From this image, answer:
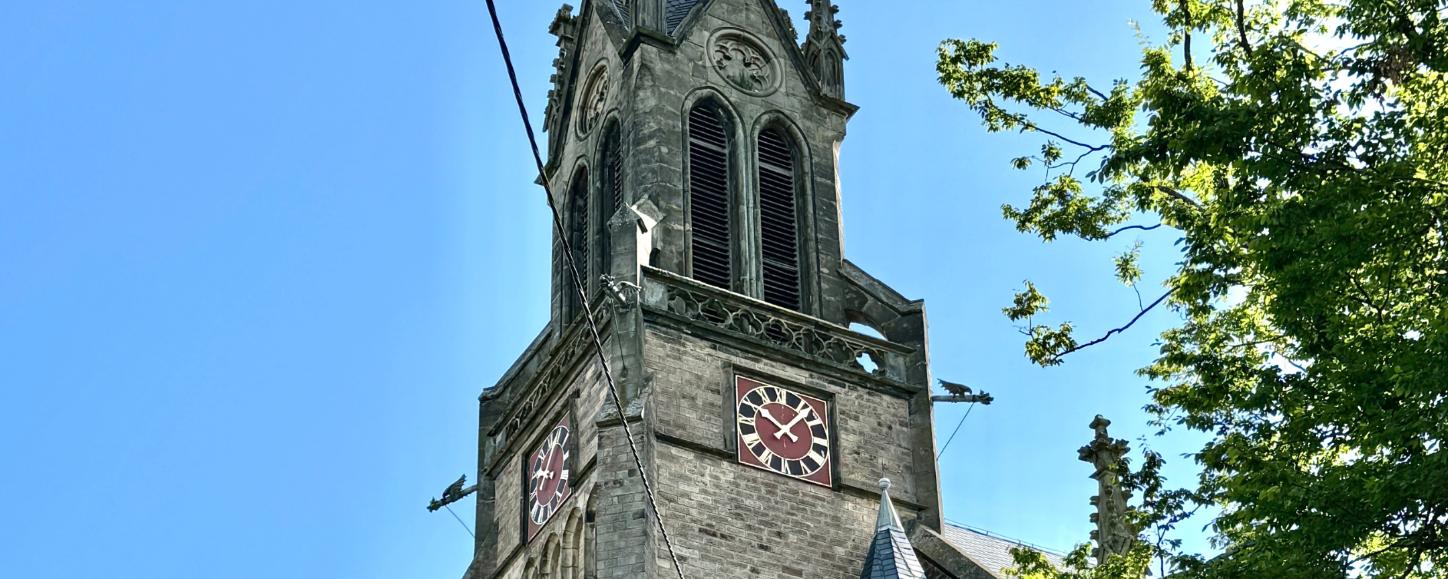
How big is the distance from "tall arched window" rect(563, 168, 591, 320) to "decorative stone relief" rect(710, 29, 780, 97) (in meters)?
2.79

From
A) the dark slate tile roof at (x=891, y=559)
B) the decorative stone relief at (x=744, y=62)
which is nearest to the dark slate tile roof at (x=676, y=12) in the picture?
the decorative stone relief at (x=744, y=62)

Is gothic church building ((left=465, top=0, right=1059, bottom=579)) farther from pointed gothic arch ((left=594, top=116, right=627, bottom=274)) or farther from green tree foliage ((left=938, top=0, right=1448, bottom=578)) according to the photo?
green tree foliage ((left=938, top=0, right=1448, bottom=578))

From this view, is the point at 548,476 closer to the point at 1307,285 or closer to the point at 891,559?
the point at 891,559

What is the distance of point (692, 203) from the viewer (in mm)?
35094

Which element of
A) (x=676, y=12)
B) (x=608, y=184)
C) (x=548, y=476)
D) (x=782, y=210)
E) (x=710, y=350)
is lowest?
(x=548, y=476)

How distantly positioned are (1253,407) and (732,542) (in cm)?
1160

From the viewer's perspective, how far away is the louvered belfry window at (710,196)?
34438 millimetres

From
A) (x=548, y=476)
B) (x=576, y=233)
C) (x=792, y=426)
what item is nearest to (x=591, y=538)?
(x=548, y=476)

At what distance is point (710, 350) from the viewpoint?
106 ft

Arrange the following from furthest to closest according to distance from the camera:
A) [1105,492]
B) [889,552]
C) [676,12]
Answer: [676,12] → [889,552] → [1105,492]

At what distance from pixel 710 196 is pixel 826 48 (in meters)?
4.90

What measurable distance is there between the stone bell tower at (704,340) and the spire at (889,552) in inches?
42.5

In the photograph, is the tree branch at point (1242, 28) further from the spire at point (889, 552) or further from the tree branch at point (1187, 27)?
the spire at point (889, 552)

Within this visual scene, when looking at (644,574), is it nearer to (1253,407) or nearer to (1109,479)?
(1109,479)
